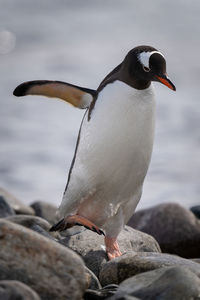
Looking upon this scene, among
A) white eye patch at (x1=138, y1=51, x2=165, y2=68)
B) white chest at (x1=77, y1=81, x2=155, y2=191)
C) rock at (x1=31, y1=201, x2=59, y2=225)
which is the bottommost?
rock at (x1=31, y1=201, x2=59, y2=225)

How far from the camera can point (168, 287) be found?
4395 millimetres

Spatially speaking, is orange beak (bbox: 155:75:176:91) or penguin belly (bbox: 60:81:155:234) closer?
orange beak (bbox: 155:75:176:91)

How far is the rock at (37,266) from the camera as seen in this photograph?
13.7 ft

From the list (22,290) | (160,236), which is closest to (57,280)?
(22,290)

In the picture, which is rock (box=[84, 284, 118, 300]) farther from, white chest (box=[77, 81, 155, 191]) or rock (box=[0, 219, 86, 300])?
white chest (box=[77, 81, 155, 191])

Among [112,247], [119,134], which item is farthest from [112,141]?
[112,247]

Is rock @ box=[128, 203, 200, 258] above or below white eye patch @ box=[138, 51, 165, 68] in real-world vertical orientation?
below

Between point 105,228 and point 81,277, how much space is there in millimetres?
2694

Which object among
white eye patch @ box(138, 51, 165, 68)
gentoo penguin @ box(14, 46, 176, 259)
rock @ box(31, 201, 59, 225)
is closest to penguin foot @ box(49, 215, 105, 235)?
gentoo penguin @ box(14, 46, 176, 259)

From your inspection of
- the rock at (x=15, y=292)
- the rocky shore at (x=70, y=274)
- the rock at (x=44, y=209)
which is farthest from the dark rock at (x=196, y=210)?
the rock at (x=15, y=292)

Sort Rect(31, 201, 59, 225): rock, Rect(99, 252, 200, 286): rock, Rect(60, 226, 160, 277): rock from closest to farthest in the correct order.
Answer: Rect(99, 252, 200, 286): rock → Rect(60, 226, 160, 277): rock → Rect(31, 201, 59, 225): rock

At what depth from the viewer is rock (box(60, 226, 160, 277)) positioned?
21.6ft

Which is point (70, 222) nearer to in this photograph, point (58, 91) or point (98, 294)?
point (58, 91)

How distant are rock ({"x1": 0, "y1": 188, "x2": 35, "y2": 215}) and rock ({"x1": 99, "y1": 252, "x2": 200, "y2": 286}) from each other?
26.9 feet
